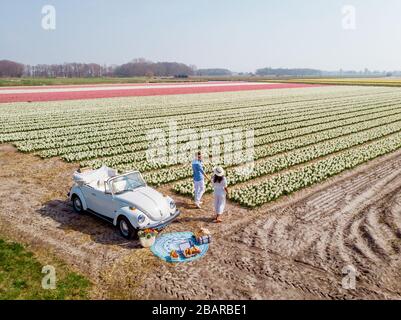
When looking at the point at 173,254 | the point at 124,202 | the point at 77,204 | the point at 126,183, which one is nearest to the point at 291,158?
the point at 126,183

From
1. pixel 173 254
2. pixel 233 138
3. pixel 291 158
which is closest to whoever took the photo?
pixel 173 254

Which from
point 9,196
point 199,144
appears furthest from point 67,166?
point 199,144

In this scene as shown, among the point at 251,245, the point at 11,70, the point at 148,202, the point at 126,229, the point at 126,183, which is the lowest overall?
the point at 251,245

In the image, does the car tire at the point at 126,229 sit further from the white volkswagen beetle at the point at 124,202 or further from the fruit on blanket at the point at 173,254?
the fruit on blanket at the point at 173,254

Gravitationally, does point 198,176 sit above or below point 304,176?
above

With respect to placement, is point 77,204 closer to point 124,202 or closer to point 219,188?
point 124,202

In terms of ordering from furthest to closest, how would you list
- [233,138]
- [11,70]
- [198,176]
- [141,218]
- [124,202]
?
[11,70]
[233,138]
[198,176]
[124,202]
[141,218]

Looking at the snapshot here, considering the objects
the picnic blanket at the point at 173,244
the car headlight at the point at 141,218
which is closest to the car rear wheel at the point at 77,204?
the car headlight at the point at 141,218
